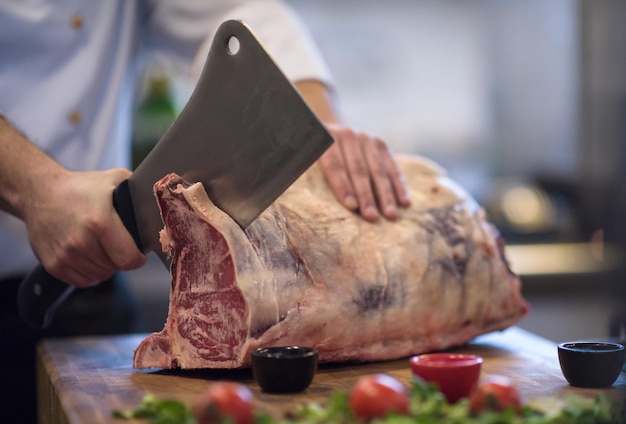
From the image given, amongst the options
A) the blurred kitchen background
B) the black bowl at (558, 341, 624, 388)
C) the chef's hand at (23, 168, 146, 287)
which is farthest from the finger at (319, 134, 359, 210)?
the blurred kitchen background

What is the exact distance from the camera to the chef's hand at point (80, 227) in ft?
5.39

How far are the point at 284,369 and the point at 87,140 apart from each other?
3.46 feet

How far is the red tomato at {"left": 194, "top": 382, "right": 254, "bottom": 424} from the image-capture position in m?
1.10

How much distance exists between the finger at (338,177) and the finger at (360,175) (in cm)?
1

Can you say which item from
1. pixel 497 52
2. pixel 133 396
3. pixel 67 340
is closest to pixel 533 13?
pixel 497 52

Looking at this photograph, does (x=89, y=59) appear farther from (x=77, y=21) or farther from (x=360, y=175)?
(x=360, y=175)

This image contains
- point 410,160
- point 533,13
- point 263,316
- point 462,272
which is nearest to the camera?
point 263,316

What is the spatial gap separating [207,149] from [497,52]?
3.54m

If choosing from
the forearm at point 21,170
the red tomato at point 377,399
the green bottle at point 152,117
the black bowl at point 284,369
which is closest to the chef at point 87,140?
the forearm at point 21,170

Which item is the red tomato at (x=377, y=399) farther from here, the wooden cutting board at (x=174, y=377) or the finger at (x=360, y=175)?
the finger at (x=360, y=175)

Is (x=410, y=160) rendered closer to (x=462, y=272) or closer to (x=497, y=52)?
(x=462, y=272)

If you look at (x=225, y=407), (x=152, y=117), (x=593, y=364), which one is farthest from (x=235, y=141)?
(x=152, y=117)

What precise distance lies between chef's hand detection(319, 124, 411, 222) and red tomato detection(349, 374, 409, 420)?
70 centimetres

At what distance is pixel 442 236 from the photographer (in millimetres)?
1894
